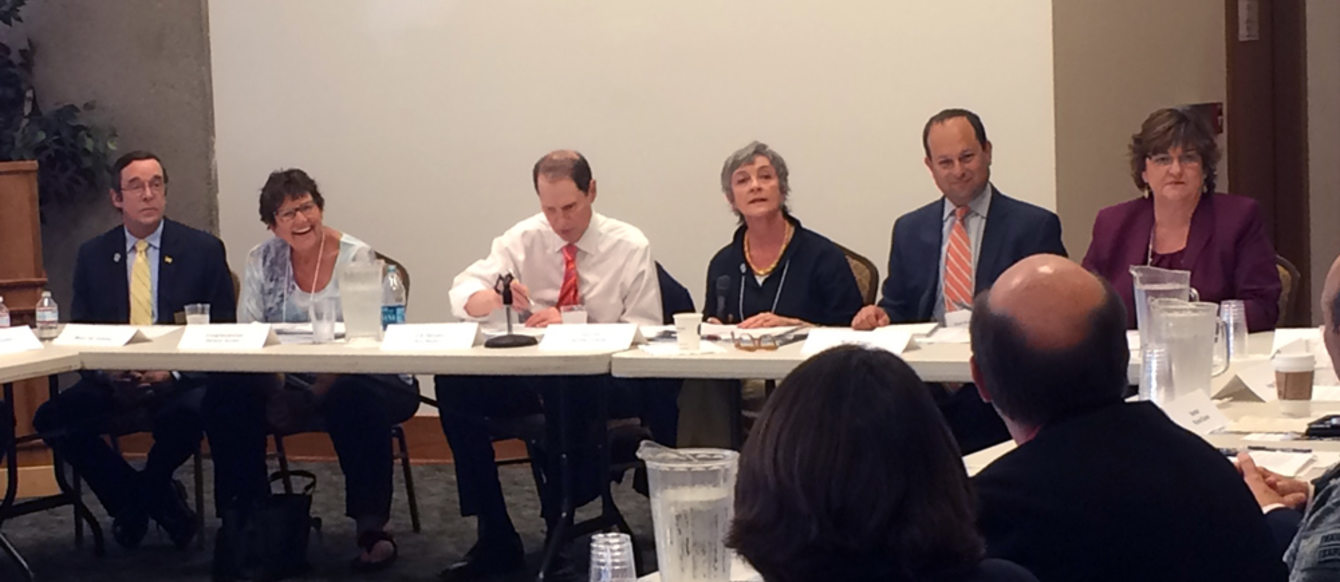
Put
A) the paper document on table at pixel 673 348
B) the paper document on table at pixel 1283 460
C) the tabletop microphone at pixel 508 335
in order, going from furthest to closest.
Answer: the tabletop microphone at pixel 508 335 < the paper document on table at pixel 673 348 < the paper document on table at pixel 1283 460

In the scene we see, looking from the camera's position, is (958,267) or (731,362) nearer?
(731,362)

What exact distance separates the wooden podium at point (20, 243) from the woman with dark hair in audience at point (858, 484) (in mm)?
5079

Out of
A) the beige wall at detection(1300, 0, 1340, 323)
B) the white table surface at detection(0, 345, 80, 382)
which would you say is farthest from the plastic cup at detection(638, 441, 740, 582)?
the beige wall at detection(1300, 0, 1340, 323)

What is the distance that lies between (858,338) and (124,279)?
2.58 metres

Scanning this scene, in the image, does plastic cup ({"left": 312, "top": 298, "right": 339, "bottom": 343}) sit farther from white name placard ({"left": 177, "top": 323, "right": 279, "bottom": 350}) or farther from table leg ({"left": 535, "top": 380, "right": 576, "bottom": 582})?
table leg ({"left": 535, "top": 380, "right": 576, "bottom": 582})

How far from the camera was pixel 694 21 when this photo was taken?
5922 millimetres

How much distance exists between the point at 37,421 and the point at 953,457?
13.9 ft

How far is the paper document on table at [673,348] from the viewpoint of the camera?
3.87 meters

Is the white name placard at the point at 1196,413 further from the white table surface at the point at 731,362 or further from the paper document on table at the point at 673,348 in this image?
the paper document on table at the point at 673,348

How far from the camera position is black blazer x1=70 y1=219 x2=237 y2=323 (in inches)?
204

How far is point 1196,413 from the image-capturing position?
2848 millimetres

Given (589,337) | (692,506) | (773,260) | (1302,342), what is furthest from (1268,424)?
(773,260)

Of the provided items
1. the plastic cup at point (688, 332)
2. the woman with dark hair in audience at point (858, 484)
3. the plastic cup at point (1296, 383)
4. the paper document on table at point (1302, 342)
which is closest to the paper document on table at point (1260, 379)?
the paper document on table at point (1302, 342)

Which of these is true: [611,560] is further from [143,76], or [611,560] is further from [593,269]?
[143,76]
